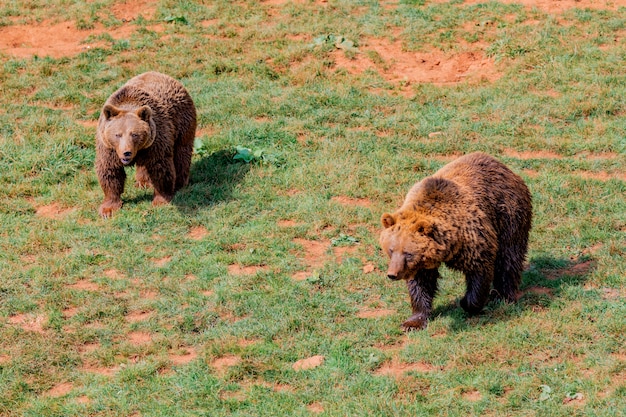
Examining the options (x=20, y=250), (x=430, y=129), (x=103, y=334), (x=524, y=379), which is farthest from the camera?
(x=430, y=129)

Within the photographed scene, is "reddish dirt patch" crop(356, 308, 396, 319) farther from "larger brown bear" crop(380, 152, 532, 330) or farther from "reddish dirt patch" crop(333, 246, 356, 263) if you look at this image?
"reddish dirt patch" crop(333, 246, 356, 263)

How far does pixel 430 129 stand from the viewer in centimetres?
1269

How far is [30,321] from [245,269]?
220cm

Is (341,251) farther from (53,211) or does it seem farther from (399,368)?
(53,211)

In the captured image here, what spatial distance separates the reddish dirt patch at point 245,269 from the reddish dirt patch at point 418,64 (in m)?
5.24

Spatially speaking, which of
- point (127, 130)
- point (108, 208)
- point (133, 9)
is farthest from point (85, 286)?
point (133, 9)

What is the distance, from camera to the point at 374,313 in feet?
28.8

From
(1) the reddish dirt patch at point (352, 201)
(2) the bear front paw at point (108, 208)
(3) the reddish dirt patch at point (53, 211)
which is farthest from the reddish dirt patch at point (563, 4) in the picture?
(3) the reddish dirt patch at point (53, 211)

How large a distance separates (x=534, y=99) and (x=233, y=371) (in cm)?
720

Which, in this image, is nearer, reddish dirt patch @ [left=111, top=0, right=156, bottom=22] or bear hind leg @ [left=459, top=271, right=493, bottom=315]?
bear hind leg @ [left=459, top=271, right=493, bottom=315]

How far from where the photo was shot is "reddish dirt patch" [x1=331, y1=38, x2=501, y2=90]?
1413cm

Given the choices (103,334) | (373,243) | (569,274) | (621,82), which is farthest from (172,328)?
(621,82)

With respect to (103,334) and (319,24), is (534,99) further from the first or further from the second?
(103,334)

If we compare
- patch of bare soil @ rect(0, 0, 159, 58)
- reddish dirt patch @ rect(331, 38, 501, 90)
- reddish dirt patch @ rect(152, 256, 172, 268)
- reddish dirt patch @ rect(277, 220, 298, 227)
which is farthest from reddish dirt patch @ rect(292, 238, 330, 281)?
patch of bare soil @ rect(0, 0, 159, 58)
